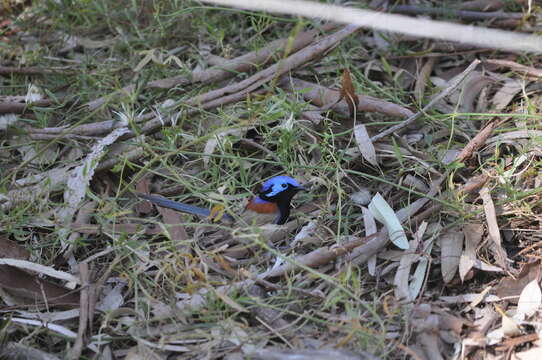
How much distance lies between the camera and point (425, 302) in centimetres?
337

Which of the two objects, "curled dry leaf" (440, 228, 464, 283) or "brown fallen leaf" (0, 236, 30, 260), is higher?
"brown fallen leaf" (0, 236, 30, 260)

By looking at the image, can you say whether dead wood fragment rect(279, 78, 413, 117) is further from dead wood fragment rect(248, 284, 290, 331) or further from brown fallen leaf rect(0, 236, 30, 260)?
brown fallen leaf rect(0, 236, 30, 260)

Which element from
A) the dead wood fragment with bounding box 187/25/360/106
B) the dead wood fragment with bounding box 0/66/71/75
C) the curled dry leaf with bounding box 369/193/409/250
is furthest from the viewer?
the dead wood fragment with bounding box 0/66/71/75

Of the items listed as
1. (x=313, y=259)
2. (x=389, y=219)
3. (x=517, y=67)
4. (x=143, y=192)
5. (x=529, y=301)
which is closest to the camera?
(x=529, y=301)

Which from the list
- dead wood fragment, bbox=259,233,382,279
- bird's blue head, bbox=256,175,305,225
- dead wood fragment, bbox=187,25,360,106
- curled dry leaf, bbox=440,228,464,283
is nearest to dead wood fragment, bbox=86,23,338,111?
dead wood fragment, bbox=187,25,360,106

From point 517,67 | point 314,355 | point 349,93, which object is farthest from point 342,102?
point 314,355

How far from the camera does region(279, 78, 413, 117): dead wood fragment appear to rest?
4.33 metres

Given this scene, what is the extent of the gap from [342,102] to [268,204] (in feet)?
3.38

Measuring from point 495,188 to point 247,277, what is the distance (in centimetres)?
165

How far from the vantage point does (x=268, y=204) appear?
12.8 feet

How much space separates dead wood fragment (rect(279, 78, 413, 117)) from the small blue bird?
0.73 meters

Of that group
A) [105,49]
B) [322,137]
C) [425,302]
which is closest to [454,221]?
[425,302]

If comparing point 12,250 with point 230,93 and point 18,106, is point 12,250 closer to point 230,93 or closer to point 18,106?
point 18,106

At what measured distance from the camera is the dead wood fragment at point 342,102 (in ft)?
14.2
